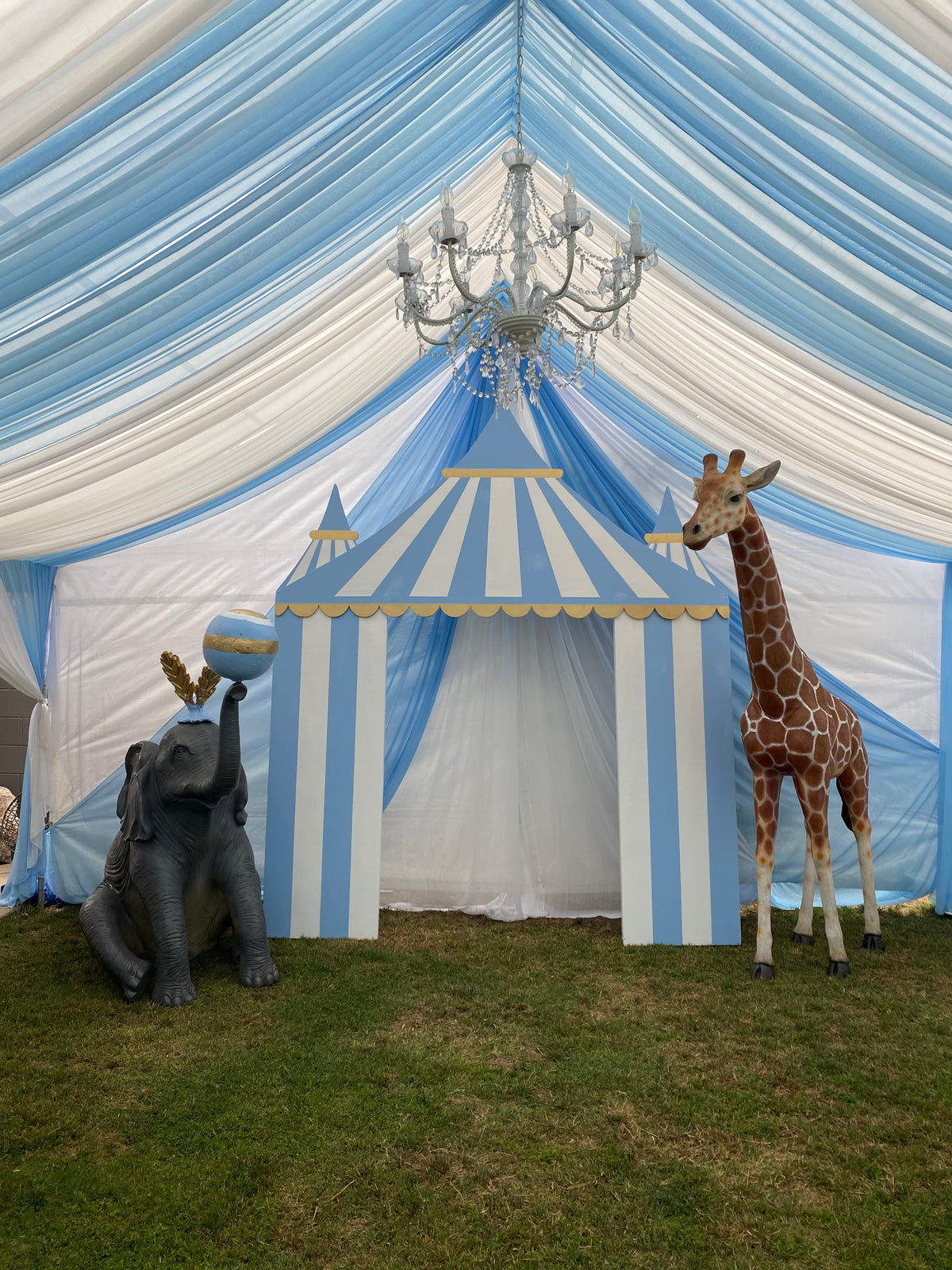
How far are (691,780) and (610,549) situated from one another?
1170 mm

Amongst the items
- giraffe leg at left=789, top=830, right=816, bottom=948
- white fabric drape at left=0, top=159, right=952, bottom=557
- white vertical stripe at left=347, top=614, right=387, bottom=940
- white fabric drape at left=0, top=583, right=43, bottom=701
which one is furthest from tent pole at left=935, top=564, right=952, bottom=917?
white fabric drape at left=0, top=583, right=43, bottom=701

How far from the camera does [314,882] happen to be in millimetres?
3953

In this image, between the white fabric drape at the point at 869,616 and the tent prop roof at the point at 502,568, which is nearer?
the tent prop roof at the point at 502,568

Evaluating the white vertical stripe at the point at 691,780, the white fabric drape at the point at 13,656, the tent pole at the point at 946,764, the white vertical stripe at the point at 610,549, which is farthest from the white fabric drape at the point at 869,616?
the white fabric drape at the point at 13,656

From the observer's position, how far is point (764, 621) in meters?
3.56

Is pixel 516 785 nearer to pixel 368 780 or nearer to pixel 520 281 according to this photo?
pixel 368 780

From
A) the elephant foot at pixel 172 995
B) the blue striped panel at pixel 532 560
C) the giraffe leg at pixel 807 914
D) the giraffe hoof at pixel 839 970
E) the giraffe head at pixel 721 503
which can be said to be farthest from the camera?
the blue striped panel at pixel 532 560

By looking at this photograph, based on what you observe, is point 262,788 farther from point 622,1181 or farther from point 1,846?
point 622,1181

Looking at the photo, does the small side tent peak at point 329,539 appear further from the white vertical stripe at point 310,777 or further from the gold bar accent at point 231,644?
the gold bar accent at point 231,644

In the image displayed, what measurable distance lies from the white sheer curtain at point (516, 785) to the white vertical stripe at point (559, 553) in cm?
69

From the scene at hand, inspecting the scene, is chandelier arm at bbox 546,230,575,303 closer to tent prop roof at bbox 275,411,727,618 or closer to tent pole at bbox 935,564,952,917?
tent prop roof at bbox 275,411,727,618

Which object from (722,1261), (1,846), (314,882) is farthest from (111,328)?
(1,846)

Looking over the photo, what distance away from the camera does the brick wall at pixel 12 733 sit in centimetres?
645

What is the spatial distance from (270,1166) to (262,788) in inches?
110
